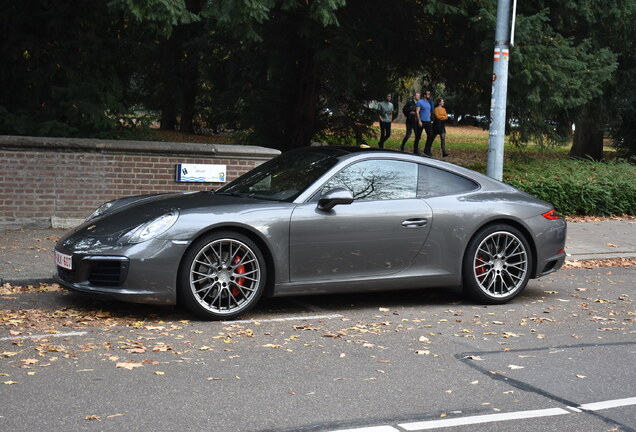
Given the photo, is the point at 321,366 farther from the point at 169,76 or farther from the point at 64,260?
the point at 169,76

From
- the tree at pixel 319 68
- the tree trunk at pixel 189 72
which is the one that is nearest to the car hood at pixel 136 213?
the tree at pixel 319 68

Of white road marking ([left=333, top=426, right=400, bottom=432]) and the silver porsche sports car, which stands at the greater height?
the silver porsche sports car

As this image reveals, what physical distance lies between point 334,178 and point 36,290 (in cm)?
303

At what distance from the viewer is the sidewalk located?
28.6 feet

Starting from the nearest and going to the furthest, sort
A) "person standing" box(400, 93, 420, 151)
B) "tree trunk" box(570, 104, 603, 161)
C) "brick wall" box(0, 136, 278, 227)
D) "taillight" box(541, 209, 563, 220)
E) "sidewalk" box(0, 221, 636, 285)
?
"taillight" box(541, 209, 563, 220)
"sidewalk" box(0, 221, 636, 285)
"brick wall" box(0, 136, 278, 227)
"person standing" box(400, 93, 420, 151)
"tree trunk" box(570, 104, 603, 161)

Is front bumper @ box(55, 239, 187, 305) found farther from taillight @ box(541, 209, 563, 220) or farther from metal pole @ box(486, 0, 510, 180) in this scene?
metal pole @ box(486, 0, 510, 180)

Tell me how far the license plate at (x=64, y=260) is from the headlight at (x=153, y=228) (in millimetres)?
584

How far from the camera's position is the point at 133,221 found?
7246 millimetres

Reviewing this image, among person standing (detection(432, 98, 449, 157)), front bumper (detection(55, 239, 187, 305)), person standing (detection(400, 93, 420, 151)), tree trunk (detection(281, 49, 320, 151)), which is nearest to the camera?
front bumper (detection(55, 239, 187, 305))

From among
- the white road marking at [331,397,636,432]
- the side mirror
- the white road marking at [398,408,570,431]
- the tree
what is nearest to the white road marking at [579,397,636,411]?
the white road marking at [331,397,636,432]

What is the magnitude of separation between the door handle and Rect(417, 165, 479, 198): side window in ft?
0.92

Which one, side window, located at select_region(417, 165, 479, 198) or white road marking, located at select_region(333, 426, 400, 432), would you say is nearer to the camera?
white road marking, located at select_region(333, 426, 400, 432)

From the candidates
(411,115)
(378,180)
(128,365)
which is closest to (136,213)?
(128,365)

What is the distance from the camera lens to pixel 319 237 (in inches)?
293
